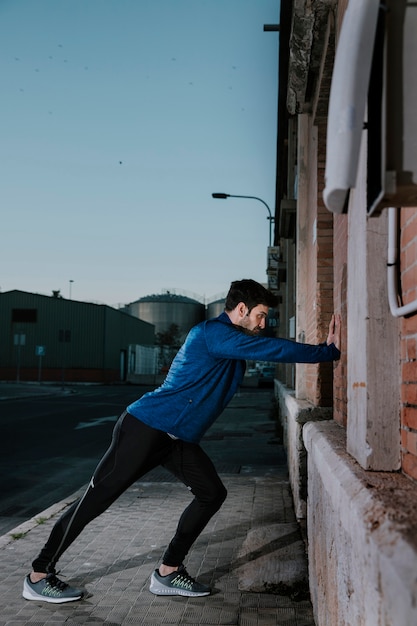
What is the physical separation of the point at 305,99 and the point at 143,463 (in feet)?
15.6

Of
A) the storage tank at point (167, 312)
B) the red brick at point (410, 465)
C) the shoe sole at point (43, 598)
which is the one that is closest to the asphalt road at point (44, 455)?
the shoe sole at point (43, 598)

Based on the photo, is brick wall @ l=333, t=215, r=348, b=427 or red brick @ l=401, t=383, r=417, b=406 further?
brick wall @ l=333, t=215, r=348, b=427

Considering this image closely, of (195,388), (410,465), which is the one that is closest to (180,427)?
(195,388)

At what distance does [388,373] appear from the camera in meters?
2.59

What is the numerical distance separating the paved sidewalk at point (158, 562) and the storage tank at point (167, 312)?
77.8m

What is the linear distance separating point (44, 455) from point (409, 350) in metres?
10.6

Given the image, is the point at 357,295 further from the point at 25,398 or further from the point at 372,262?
the point at 25,398

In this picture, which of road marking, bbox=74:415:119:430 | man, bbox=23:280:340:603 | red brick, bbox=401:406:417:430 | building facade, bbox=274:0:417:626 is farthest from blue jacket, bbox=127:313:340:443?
road marking, bbox=74:415:119:430

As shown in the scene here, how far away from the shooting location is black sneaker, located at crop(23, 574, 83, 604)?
4.18 m

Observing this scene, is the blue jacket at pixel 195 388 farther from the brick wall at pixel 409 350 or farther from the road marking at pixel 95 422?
the road marking at pixel 95 422

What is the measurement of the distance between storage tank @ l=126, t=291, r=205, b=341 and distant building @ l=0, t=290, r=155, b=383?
2989 centimetres

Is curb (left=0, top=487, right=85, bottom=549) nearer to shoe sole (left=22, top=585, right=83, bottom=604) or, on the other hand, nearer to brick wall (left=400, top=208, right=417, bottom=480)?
shoe sole (left=22, top=585, right=83, bottom=604)

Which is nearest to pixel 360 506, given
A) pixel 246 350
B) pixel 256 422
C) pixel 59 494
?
pixel 246 350

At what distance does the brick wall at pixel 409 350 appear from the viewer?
2.30m
